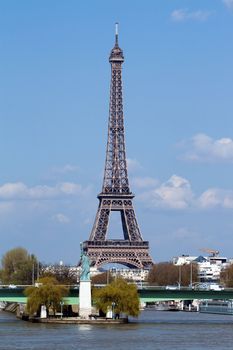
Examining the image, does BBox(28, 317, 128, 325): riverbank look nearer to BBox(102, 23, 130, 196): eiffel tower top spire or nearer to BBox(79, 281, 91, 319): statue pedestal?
BBox(79, 281, 91, 319): statue pedestal

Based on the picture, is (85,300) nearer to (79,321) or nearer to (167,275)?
(79,321)

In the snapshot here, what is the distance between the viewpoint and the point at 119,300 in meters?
69.8

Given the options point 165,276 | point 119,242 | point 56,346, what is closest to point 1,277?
point 119,242

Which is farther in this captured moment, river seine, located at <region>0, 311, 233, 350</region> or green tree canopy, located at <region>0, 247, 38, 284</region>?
green tree canopy, located at <region>0, 247, 38, 284</region>

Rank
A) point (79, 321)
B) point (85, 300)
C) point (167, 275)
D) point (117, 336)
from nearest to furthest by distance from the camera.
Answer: point (117, 336) < point (79, 321) < point (85, 300) < point (167, 275)

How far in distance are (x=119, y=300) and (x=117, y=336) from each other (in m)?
13.9

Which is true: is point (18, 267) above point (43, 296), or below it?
above

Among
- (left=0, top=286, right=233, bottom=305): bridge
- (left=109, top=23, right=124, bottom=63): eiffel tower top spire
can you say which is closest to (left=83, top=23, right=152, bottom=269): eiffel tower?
(left=109, top=23, right=124, bottom=63): eiffel tower top spire

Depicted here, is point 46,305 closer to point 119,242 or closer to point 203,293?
point 203,293

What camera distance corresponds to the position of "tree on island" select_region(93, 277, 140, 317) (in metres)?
69.8

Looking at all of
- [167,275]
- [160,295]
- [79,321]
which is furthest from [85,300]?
[167,275]

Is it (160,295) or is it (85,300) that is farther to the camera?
(160,295)

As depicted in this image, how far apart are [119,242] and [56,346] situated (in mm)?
68455

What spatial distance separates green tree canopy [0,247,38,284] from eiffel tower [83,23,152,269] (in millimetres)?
5566
